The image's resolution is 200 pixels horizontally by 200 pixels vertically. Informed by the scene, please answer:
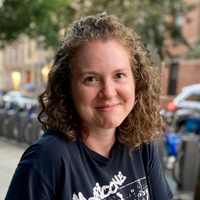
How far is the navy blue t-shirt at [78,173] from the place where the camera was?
1.10 m

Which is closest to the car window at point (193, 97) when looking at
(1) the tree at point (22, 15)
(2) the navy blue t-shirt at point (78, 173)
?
(1) the tree at point (22, 15)

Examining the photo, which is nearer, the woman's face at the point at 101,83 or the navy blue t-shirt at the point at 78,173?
the navy blue t-shirt at the point at 78,173

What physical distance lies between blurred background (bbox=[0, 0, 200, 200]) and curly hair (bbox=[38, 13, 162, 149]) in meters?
0.44

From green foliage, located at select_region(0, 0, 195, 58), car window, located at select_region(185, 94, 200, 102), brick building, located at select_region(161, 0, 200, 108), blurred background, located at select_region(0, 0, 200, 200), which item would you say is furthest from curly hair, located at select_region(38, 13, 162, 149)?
brick building, located at select_region(161, 0, 200, 108)

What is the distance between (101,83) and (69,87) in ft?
0.55

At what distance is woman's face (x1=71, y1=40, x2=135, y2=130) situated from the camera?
3.99 ft

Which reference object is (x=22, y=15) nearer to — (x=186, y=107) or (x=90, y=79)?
(x=186, y=107)

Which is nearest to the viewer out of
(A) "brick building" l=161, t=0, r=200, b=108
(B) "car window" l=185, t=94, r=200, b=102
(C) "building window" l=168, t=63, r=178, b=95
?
(B) "car window" l=185, t=94, r=200, b=102

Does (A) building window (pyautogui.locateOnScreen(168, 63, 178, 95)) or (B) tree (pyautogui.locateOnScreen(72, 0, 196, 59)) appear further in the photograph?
(A) building window (pyautogui.locateOnScreen(168, 63, 178, 95))

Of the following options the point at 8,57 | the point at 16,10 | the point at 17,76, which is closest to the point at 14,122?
the point at 16,10

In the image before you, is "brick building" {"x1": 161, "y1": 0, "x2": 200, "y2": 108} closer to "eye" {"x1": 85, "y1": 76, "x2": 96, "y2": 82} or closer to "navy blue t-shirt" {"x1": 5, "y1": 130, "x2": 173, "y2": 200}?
"navy blue t-shirt" {"x1": 5, "y1": 130, "x2": 173, "y2": 200}

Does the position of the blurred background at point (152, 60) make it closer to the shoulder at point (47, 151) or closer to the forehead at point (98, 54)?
the forehead at point (98, 54)

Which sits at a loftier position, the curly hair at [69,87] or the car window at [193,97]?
the curly hair at [69,87]

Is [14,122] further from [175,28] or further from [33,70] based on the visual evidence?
[33,70]
